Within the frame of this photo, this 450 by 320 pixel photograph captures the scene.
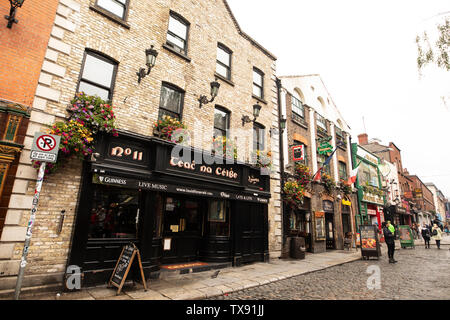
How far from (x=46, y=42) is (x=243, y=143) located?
25.2 ft

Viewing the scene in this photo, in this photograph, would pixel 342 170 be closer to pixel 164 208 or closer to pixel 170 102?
pixel 170 102

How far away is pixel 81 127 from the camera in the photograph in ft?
19.1

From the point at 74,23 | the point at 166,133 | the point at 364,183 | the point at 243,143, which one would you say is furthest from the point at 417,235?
the point at 74,23

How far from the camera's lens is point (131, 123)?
24.0 feet

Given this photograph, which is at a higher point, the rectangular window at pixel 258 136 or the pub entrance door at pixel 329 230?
the rectangular window at pixel 258 136

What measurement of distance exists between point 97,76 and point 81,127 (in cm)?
209

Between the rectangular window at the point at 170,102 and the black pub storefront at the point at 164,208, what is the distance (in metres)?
1.50

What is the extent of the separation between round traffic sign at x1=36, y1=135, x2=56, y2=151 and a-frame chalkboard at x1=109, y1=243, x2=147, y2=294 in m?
3.02

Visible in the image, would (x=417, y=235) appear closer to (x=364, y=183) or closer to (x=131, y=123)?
(x=364, y=183)

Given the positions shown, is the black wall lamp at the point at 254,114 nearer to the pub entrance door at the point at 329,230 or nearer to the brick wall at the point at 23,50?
the brick wall at the point at 23,50

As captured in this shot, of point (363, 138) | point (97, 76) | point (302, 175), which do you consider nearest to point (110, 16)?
point (97, 76)

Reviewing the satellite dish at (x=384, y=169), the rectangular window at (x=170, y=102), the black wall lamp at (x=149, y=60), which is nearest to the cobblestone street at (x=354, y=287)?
the rectangular window at (x=170, y=102)

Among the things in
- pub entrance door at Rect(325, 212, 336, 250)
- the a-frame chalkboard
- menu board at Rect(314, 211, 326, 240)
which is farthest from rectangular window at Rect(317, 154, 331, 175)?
the a-frame chalkboard

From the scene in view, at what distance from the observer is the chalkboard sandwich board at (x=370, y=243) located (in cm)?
1230
